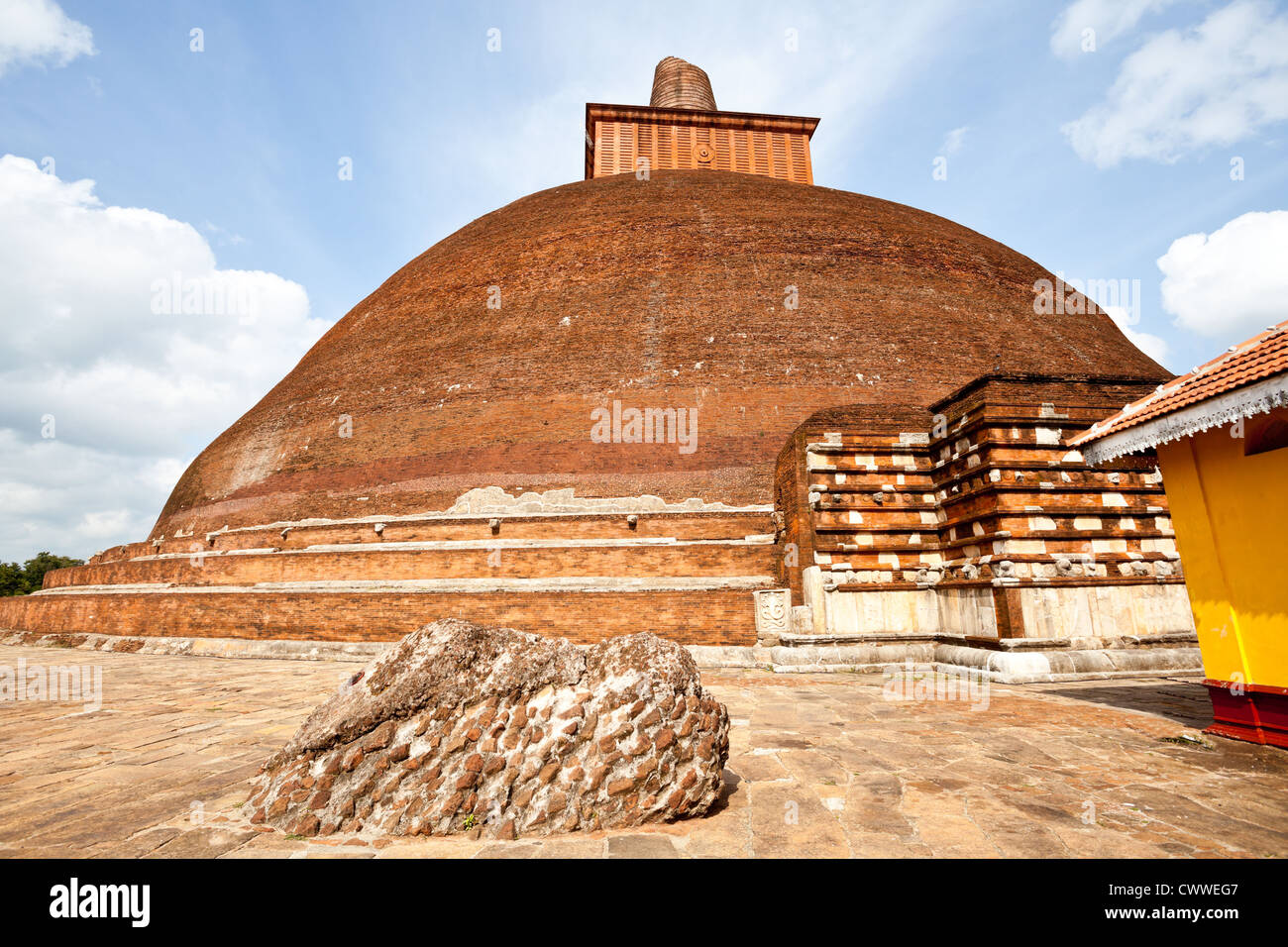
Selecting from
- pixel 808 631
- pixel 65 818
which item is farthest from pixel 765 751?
pixel 808 631

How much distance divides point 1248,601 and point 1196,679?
3.60 meters

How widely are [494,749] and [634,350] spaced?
37.7 ft

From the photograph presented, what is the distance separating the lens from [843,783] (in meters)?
3.42

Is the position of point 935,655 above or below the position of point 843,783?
above

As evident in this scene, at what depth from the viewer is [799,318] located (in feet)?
46.2

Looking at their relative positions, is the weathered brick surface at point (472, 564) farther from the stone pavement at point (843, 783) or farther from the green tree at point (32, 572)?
the green tree at point (32, 572)

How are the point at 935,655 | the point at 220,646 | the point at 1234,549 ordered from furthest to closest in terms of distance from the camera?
the point at 220,646
the point at 935,655
the point at 1234,549

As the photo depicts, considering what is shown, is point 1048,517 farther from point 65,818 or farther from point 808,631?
point 65,818

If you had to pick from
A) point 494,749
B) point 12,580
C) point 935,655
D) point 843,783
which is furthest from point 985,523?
point 12,580

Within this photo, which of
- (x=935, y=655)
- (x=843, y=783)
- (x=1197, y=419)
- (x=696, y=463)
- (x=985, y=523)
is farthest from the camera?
(x=696, y=463)

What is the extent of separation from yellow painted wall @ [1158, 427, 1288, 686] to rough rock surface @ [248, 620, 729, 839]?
3.72m

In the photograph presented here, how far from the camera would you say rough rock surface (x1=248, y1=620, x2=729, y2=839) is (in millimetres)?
2742

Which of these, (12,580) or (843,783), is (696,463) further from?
(12,580)

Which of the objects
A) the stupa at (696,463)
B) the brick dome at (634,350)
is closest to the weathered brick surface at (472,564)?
the stupa at (696,463)
